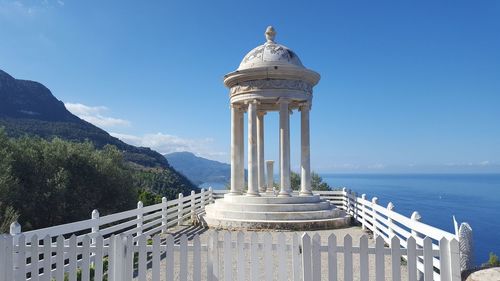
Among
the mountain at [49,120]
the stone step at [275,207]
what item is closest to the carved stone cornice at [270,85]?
the stone step at [275,207]

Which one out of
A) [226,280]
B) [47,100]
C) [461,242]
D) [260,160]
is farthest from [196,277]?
[47,100]

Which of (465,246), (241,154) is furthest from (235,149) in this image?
(465,246)

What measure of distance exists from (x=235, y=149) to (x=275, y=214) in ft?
14.7

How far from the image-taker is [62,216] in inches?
811

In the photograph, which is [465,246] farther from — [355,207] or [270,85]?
[355,207]

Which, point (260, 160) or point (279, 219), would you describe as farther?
point (260, 160)

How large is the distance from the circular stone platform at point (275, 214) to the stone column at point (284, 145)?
0.97m

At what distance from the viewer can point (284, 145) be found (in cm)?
1803

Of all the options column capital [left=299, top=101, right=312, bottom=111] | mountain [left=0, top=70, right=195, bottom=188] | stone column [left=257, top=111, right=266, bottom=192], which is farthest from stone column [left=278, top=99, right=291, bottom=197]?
mountain [left=0, top=70, right=195, bottom=188]

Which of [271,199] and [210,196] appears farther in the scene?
[210,196]

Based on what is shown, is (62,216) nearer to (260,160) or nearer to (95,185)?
(95,185)

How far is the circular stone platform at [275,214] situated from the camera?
15.3m

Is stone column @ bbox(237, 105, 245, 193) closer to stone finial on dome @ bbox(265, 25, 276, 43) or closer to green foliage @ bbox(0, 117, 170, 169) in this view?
stone finial on dome @ bbox(265, 25, 276, 43)

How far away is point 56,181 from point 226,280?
59.5 feet
